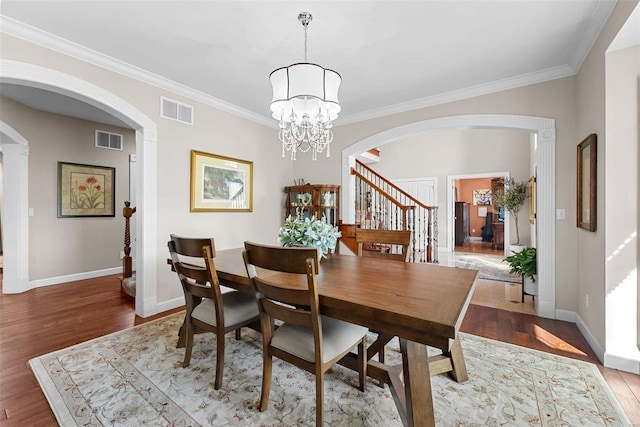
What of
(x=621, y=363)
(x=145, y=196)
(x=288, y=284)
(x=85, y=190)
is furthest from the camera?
(x=85, y=190)

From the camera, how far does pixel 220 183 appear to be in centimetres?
383

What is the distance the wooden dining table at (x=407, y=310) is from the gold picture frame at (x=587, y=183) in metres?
1.43

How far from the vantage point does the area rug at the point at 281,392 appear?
1558 mm

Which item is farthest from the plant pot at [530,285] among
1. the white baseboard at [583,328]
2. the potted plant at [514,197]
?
the potted plant at [514,197]

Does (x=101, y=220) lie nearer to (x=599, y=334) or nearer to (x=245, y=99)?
(x=245, y=99)

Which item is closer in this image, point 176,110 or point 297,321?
point 297,321

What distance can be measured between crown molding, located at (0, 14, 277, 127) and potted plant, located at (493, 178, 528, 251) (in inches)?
248

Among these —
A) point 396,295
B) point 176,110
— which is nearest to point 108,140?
point 176,110

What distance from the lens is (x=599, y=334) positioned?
2217mm

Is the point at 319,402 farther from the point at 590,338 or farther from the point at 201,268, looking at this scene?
the point at 590,338

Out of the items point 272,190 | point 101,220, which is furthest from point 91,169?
point 272,190

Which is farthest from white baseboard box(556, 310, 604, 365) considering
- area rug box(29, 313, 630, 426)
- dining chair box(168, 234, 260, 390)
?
dining chair box(168, 234, 260, 390)

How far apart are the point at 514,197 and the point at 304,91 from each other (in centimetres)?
650

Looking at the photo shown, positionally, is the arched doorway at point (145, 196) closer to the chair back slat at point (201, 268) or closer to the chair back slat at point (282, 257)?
the chair back slat at point (201, 268)
